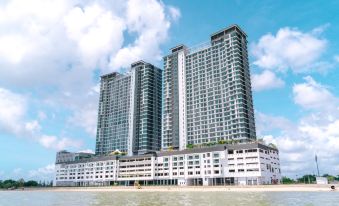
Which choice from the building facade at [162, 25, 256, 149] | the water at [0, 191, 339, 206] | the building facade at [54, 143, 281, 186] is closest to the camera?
the water at [0, 191, 339, 206]

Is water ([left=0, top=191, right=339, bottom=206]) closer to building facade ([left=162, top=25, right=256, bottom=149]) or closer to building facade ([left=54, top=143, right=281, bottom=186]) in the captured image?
building facade ([left=54, top=143, right=281, bottom=186])

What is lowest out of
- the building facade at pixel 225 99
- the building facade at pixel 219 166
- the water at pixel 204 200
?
the water at pixel 204 200

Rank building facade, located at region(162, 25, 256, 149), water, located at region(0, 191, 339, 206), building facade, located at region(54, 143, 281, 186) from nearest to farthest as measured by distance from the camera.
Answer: water, located at region(0, 191, 339, 206) < building facade, located at region(54, 143, 281, 186) < building facade, located at region(162, 25, 256, 149)

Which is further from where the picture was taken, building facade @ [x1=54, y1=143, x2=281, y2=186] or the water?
building facade @ [x1=54, y1=143, x2=281, y2=186]

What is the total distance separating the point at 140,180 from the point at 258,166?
80433 mm

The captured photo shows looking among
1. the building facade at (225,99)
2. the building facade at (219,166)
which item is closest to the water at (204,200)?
the building facade at (219,166)

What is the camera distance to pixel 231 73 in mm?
184875

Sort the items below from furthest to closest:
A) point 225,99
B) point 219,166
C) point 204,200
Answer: point 225,99 → point 219,166 → point 204,200

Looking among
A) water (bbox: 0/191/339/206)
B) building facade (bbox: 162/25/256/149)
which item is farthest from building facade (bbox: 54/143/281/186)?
water (bbox: 0/191/339/206)

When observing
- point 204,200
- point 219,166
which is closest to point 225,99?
point 219,166

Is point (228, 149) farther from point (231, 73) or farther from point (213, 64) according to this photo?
point (213, 64)

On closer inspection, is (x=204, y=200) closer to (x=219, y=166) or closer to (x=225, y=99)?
(x=219, y=166)

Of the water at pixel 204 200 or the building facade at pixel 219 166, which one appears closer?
the water at pixel 204 200

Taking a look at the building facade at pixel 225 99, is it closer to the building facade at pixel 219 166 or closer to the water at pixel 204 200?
the building facade at pixel 219 166
